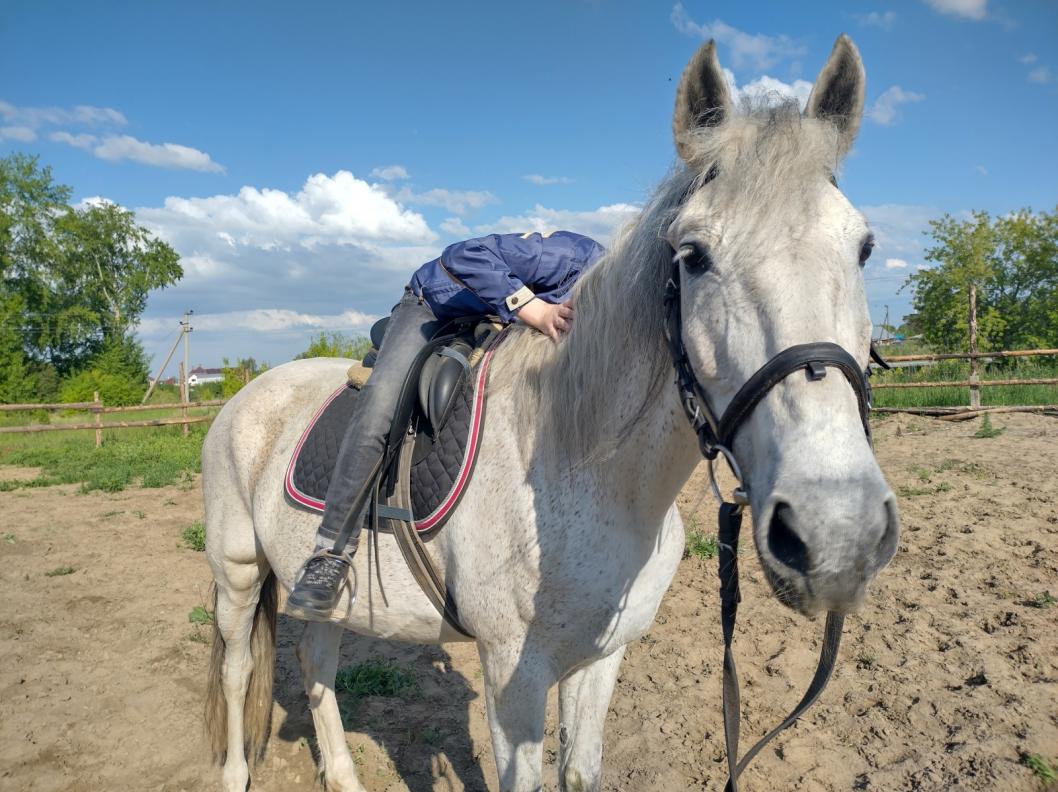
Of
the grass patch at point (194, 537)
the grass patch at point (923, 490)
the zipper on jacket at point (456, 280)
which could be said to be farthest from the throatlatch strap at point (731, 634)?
the grass patch at point (194, 537)

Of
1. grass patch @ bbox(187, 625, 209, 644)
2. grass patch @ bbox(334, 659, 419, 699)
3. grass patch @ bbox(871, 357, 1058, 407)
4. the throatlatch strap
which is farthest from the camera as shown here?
grass patch @ bbox(871, 357, 1058, 407)

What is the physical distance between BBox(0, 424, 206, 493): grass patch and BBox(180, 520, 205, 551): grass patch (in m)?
3.64

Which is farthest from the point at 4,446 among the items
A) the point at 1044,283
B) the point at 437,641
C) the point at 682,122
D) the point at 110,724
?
the point at 1044,283

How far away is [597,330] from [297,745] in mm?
Result: 3207

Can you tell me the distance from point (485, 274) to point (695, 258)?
34.1 inches

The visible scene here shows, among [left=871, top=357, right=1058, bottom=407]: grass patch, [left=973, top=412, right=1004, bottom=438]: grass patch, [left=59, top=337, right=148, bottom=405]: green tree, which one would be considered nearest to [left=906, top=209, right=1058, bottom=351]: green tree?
[left=871, top=357, right=1058, bottom=407]: grass patch

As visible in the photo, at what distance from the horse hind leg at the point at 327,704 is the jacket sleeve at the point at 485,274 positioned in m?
2.08

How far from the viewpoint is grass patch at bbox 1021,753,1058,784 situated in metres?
2.63

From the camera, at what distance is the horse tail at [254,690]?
10.5ft

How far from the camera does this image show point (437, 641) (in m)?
2.28

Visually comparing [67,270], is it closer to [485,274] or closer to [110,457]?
[110,457]

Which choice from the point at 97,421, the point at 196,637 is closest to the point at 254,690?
the point at 196,637

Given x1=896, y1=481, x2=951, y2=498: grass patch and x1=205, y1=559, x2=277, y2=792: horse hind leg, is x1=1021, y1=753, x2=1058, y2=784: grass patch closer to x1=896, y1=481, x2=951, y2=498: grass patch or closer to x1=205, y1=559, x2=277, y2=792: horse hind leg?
x1=205, y1=559, x2=277, y2=792: horse hind leg

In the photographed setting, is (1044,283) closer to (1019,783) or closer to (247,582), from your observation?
(1019,783)
